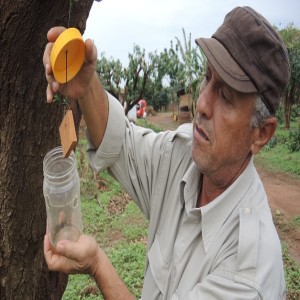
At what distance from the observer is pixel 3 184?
1.93 m

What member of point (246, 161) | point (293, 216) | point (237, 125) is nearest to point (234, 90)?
point (237, 125)

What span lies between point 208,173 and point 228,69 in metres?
0.47

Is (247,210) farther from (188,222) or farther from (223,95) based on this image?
(223,95)

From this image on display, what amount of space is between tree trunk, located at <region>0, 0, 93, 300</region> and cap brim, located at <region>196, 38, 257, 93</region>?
2.21 feet

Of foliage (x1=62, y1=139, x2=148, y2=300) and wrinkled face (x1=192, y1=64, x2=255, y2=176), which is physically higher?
wrinkled face (x1=192, y1=64, x2=255, y2=176)

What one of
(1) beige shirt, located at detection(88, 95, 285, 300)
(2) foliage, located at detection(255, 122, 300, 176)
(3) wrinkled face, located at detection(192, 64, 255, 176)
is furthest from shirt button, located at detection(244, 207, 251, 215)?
(2) foliage, located at detection(255, 122, 300, 176)

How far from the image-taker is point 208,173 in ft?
5.90

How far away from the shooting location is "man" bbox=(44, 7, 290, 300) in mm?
1557

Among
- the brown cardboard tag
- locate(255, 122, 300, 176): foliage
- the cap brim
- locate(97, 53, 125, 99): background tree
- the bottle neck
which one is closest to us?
the brown cardboard tag

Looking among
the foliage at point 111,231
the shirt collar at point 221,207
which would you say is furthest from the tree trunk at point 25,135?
the foliage at point 111,231

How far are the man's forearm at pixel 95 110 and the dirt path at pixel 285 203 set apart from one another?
5192 mm

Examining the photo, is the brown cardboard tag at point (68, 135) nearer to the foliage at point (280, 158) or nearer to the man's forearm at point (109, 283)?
the man's forearm at point (109, 283)

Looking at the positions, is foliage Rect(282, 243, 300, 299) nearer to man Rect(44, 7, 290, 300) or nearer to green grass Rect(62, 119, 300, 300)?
green grass Rect(62, 119, 300, 300)

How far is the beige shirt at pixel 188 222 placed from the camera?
1544mm
